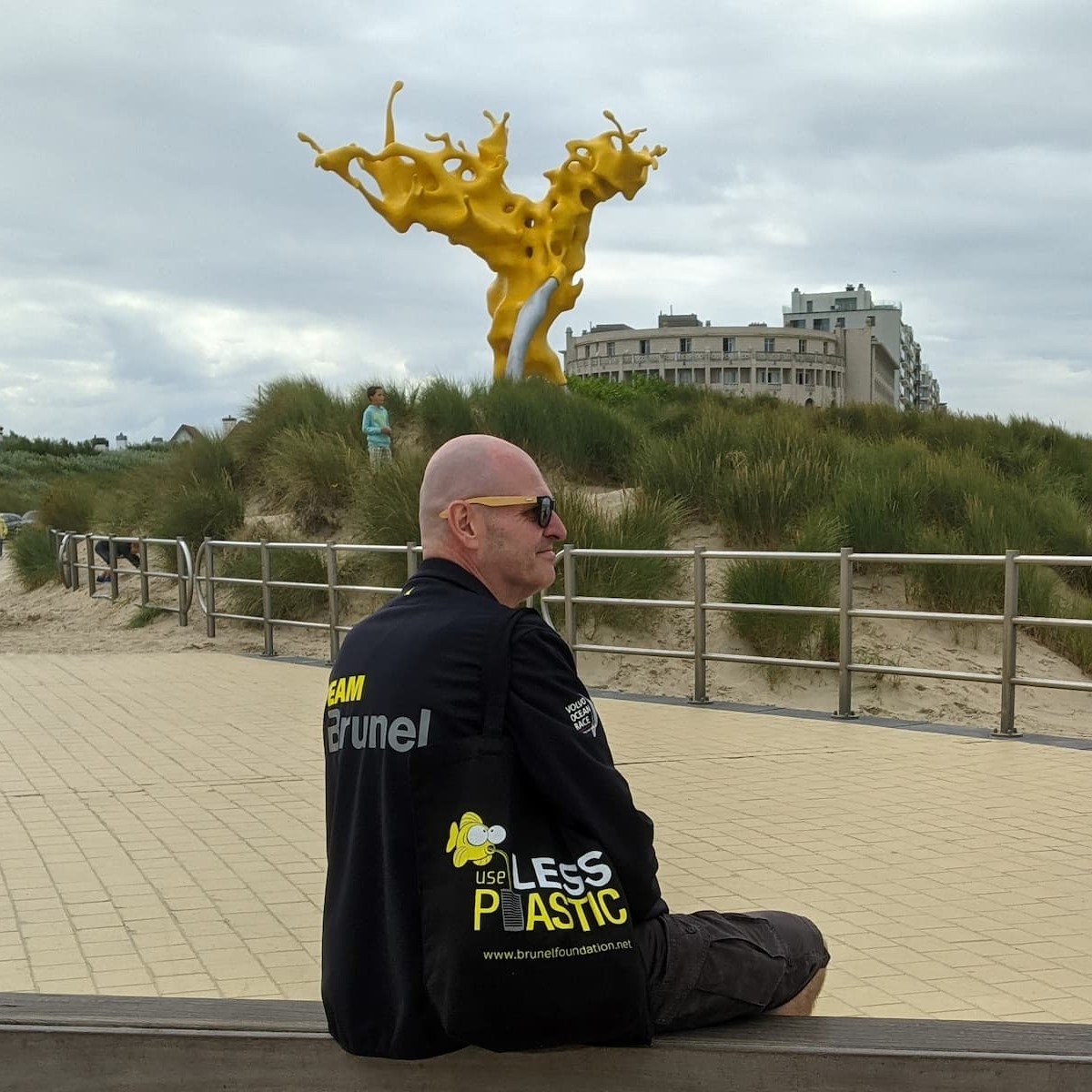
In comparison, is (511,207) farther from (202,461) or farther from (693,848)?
(693,848)

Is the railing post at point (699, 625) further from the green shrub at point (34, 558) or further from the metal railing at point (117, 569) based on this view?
the green shrub at point (34, 558)

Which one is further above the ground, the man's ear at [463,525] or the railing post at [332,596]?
the man's ear at [463,525]

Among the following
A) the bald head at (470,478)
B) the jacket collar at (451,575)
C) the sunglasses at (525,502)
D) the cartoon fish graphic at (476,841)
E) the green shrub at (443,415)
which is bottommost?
the cartoon fish graphic at (476,841)

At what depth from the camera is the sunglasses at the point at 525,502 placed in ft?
8.78

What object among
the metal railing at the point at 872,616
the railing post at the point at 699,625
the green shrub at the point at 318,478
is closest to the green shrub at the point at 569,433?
the green shrub at the point at 318,478

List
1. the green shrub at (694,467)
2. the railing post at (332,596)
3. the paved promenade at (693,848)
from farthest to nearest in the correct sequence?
the green shrub at (694,467)
the railing post at (332,596)
the paved promenade at (693,848)

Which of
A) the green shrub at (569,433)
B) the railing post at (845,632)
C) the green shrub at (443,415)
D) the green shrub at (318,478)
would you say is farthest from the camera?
the green shrub at (443,415)

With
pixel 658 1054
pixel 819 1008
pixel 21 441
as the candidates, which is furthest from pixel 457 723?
pixel 21 441

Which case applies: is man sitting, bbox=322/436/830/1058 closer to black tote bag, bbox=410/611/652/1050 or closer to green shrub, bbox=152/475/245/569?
black tote bag, bbox=410/611/652/1050

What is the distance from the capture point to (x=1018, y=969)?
15.1 feet

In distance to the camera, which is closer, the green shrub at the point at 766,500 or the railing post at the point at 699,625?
the railing post at the point at 699,625

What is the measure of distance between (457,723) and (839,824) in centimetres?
468

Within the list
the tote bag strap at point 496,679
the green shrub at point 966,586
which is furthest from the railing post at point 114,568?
the tote bag strap at point 496,679

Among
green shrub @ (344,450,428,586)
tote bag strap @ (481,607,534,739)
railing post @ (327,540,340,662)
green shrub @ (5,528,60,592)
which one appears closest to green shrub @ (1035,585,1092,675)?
green shrub @ (344,450,428,586)
